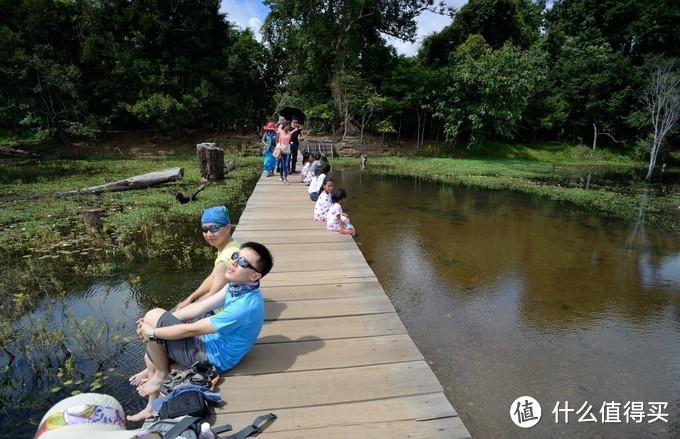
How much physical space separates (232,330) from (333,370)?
0.81 metres

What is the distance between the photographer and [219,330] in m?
2.73

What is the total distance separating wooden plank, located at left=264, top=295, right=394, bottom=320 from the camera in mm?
3848

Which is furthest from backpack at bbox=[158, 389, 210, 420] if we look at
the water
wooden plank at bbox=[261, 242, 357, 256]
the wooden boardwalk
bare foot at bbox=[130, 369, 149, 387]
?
wooden plank at bbox=[261, 242, 357, 256]

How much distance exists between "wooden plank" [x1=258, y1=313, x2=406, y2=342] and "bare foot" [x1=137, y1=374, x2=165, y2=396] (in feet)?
2.62

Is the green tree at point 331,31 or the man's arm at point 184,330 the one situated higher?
the green tree at point 331,31

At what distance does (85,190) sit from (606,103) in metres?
35.4

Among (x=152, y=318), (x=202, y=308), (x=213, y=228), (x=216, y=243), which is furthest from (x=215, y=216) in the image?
(x=152, y=318)

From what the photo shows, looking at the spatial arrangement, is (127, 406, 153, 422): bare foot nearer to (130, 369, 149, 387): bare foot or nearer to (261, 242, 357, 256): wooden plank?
(130, 369, 149, 387): bare foot

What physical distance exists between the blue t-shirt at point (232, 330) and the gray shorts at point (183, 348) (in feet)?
0.20

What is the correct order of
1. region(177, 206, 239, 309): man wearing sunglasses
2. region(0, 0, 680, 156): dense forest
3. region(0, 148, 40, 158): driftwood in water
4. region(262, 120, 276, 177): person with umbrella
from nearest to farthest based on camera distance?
region(177, 206, 239, 309): man wearing sunglasses
region(262, 120, 276, 177): person with umbrella
region(0, 148, 40, 158): driftwood in water
region(0, 0, 680, 156): dense forest

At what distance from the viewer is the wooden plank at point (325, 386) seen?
2574 mm

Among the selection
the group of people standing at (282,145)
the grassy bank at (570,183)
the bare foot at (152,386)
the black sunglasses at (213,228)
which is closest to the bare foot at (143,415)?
the bare foot at (152,386)

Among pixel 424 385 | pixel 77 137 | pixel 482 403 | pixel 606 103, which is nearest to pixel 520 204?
pixel 482 403

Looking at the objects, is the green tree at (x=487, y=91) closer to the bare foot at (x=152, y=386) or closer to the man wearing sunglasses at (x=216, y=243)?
the man wearing sunglasses at (x=216, y=243)
